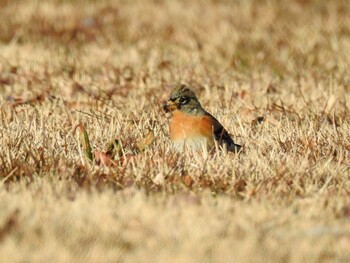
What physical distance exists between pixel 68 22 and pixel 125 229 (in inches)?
279

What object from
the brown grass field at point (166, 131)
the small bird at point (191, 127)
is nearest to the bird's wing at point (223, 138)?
the small bird at point (191, 127)

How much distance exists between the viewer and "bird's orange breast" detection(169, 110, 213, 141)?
545 centimetres

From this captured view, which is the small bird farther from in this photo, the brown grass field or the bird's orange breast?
the brown grass field

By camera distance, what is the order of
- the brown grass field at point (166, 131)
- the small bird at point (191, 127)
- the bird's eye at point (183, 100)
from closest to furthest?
1. the brown grass field at point (166, 131)
2. the small bird at point (191, 127)
3. the bird's eye at point (183, 100)

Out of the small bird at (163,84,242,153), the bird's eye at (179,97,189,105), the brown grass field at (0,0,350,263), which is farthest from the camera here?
the bird's eye at (179,97,189,105)

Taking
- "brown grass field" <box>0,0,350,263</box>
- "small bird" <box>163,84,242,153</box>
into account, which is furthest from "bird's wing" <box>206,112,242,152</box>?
"brown grass field" <box>0,0,350,263</box>

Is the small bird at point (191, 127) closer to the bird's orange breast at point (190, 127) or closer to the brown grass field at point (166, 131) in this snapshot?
the bird's orange breast at point (190, 127)

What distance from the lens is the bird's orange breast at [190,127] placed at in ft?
17.9

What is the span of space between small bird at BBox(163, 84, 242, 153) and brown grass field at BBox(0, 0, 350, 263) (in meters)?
0.12

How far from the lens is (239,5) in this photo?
11875 mm

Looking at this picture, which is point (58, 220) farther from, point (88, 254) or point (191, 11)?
point (191, 11)

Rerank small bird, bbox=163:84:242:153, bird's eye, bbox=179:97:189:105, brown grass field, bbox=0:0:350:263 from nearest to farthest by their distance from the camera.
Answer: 1. brown grass field, bbox=0:0:350:263
2. small bird, bbox=163:84:242:153
3. bird's eye, bbox=179:97:189:105

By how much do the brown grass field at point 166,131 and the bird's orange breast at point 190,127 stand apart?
0.12 m

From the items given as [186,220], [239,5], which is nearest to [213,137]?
[186,220]
